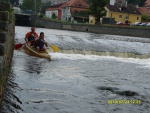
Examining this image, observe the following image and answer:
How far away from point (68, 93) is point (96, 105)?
136 centimetres

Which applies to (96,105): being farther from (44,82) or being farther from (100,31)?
(100,31)

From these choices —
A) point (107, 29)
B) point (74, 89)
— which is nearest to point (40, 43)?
point (74, 89)

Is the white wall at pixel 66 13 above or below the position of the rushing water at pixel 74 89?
above

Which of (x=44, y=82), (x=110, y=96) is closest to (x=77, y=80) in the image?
(x=44, y=82)

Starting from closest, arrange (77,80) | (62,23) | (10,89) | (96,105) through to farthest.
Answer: (96,105), (10,89), (77,80), (62,23)

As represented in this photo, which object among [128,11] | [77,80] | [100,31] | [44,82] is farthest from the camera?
[128,11]

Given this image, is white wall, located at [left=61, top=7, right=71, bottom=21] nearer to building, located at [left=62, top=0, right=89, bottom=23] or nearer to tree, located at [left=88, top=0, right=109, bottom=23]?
building, located at [left=62, top=0, right=89, bottom=23]

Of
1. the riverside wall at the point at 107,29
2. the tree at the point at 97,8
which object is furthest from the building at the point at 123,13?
the riverside wall at the point at 107,29

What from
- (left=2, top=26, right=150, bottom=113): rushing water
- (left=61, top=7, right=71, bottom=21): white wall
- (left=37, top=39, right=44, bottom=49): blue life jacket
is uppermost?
(left=61, top=7, right=71, bottom=21): white wall

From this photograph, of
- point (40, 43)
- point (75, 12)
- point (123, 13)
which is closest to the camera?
point (40, 43)

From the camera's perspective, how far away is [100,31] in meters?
57.2

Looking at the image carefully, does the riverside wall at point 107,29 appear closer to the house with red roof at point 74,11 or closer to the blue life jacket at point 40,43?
the house with red roof at point 74,11

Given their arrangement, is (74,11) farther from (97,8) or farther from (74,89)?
(74,89)

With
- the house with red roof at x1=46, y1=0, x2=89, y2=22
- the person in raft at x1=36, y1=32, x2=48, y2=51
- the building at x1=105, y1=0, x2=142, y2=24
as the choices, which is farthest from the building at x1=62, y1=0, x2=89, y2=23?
the person in raft at x1=36, y1=32, x2=48, y2=51
